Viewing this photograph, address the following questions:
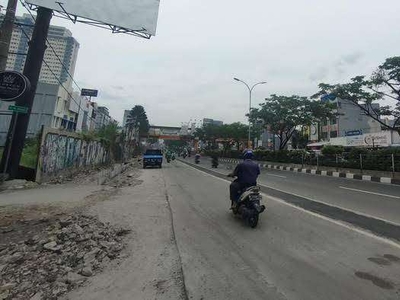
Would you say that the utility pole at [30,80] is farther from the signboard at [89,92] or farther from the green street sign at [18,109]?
the signboard at [89,92]

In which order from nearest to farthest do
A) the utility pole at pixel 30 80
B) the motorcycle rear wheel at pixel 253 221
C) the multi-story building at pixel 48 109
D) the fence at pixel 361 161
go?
the motorcycle rear wheel at pixel 253 221 → the utility pole at pixel 30 80 → the fence at pixel 361 161 → the multi-story building at pixel 48 109

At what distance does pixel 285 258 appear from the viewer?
183 inches

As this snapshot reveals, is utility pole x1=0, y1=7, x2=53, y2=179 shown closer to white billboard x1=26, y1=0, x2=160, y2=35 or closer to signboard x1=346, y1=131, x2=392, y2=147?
white billboard x1=26, y1=0, x2=160, y2=35

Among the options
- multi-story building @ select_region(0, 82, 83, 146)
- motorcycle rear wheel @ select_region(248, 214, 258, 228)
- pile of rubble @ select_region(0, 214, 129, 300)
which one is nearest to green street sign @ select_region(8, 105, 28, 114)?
pile of rubble @ select_region(0, 214, 129, 300)

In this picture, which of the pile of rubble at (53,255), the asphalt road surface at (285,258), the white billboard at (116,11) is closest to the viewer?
the asphalt road surface at (285,258)

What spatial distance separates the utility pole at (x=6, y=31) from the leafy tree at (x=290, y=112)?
29.9 metres

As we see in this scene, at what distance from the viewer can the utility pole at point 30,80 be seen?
13234 mm

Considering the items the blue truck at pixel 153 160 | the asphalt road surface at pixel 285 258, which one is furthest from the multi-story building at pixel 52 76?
the asphalt road surface at pixel 285 258

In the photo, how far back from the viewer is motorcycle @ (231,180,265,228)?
6.57 m

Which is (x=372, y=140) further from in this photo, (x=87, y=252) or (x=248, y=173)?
(x=87, y=252)

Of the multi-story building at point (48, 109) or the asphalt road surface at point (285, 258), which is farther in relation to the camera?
the multi-story building at point (48, 109)

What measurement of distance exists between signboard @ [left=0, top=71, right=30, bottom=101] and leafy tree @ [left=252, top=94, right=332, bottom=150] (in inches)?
1170

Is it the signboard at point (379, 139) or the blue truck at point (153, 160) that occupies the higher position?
the signboard at point (379, 139)

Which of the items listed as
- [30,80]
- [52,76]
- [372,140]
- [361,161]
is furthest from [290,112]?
[30,80]
